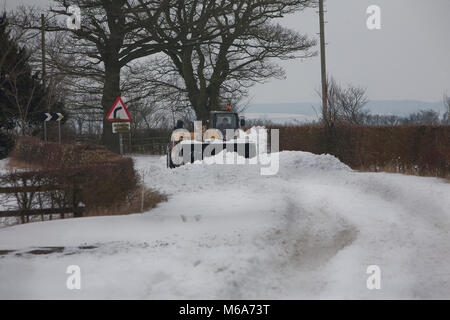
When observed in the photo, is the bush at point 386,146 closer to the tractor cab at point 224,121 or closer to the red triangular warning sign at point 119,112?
the tractor cab at point 224,121

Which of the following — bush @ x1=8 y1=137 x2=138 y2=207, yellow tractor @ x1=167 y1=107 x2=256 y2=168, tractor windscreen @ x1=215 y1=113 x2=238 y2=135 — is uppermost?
tractor windscreen @ x1=215 y1=113 x2=238 y2=135

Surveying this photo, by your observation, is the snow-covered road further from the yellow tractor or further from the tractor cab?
the tractor cab

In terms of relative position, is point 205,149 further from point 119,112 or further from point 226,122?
point 119,112

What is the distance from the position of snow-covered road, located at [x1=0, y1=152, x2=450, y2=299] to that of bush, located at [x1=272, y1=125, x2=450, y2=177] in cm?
310

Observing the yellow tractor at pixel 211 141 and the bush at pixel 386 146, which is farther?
the yellow tractor at pixel 211 141

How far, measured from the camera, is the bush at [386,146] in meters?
15.1

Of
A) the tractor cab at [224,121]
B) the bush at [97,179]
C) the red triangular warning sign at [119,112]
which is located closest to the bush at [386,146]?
the tractor cab at [224,121]

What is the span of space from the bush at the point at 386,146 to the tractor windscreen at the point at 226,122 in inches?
112

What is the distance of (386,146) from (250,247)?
11028 millimetres

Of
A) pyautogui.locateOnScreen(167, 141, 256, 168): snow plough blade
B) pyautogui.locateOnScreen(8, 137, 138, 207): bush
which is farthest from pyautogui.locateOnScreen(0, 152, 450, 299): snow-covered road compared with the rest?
pyautogui.locateOnScreen(167, 141, 256, 168): snow plough blade

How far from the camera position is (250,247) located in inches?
290

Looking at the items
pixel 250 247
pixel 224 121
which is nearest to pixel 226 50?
pixel 224 121

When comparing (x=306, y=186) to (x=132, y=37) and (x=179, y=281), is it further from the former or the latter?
(x=132, y=37)

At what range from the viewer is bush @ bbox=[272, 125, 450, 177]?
49.6 ft
